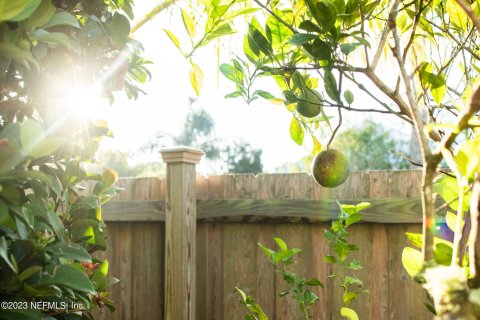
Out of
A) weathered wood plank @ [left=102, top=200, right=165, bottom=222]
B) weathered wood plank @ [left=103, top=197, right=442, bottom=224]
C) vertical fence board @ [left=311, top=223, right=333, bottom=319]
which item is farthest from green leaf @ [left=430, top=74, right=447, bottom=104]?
weathered wood plank @ [left=102, top=200, right=165, bottom=222]

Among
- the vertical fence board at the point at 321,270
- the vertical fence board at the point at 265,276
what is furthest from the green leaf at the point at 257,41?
the vertical fence board at the point at 265,276

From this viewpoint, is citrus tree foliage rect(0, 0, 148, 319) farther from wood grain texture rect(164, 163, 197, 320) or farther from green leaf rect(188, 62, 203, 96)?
wood grain texture rect(164, 163, 197, 320)

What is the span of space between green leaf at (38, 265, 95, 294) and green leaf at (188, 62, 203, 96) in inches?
14.5

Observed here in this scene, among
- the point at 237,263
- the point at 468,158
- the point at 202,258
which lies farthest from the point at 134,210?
the point at 468,158

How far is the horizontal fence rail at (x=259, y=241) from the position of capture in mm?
2385

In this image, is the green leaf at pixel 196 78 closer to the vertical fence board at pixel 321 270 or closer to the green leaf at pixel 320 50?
the green leaf at pixel 320 50

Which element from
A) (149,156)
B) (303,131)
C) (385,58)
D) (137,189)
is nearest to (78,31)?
(303,131)

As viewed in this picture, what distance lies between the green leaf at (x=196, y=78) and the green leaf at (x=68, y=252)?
316 millimetres

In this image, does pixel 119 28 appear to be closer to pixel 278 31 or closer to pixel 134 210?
pixel 278 31

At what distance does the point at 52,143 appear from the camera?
532 millimetres

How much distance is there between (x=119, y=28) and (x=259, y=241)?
1931mm

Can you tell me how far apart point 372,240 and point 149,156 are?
16.5 metres

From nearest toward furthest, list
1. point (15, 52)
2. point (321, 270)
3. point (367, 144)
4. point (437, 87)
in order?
point (15, 52)
point (437, 87)
point (321, 270)
point (367, 144)

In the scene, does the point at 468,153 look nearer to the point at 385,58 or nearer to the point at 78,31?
the point at 78,31
